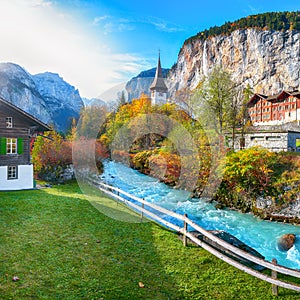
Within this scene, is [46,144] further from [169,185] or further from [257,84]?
[257,84]

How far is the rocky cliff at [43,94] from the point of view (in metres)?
104

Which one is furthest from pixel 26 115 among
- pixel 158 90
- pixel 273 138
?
pixel 158 90

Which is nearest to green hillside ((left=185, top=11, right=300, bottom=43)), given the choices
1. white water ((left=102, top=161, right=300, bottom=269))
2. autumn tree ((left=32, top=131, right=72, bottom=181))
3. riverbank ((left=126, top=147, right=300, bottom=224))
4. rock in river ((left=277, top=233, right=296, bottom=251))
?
riverbank ((left=126, top=147, right=300, bottom=224))

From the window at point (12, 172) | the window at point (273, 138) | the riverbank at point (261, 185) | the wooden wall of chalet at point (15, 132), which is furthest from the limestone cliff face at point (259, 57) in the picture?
the window at point (12, 172)

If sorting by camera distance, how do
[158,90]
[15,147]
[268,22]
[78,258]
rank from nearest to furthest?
[78,258] → [15,147] → [158,90] → [268,22]

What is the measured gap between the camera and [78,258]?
715 centimetres

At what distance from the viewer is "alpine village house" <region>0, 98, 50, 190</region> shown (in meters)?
17.5

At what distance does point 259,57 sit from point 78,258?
92936 mm

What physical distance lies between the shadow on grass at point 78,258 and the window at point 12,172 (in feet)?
24.4

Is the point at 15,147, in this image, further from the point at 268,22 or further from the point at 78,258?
the point at 268,22

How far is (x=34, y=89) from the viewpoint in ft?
386

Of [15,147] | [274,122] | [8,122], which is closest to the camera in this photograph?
[8,122]

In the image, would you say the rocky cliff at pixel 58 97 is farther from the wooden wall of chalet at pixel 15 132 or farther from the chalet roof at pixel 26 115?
the wooden wall of chalet at pixel 15 132

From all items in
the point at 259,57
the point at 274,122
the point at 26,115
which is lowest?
the point at 26,115
